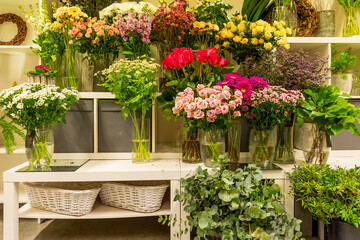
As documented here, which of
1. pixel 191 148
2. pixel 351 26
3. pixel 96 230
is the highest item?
pixel 351 26

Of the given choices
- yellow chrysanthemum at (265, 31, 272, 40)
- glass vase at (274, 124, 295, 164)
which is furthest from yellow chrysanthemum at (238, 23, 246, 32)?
glass vase at (274, 124, 295, 164)

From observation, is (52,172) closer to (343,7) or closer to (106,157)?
(106,157)

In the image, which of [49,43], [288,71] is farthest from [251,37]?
[49,43]

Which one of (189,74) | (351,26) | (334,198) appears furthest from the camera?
(351,26)

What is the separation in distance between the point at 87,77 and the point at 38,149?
53 centimetres

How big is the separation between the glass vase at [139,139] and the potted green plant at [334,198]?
846 millimetres

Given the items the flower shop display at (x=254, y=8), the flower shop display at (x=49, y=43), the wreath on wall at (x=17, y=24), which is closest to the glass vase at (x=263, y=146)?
the flower shop display at (x=254, y=8)

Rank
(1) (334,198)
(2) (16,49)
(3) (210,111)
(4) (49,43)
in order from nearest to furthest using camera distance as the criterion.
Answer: (1) (334,198) < (3) (210,111) < (4) (49,43) < (2) (16,49)

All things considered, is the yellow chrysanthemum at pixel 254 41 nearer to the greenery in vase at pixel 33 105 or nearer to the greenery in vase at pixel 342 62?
the greenery in vase at pixel 342 62

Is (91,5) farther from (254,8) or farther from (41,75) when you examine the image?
(254,8)

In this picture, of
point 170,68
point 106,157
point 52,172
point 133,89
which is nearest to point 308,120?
point 170,68

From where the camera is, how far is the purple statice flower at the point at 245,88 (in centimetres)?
164

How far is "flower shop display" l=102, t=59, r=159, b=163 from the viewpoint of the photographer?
5.73 ft

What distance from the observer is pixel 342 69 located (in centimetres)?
215
